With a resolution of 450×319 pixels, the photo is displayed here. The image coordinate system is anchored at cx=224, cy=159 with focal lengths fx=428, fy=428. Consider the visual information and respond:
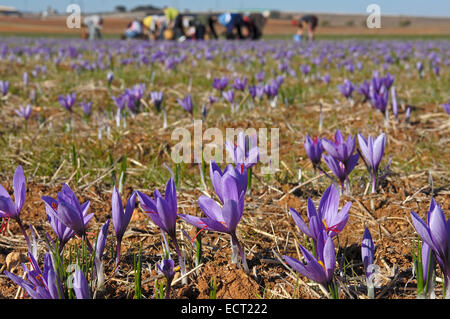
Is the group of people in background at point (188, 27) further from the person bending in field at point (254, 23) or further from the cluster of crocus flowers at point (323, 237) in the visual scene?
the cluster of crocus flowers at point (323, 237)

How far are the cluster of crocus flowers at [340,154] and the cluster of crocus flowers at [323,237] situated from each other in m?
0.68

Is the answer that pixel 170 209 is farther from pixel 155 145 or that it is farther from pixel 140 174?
pixel 155 145

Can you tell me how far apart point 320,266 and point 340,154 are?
0.98m

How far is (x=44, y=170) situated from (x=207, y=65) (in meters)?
7.35

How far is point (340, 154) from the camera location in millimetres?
→ 2109

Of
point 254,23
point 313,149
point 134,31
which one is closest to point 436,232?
point 313,149

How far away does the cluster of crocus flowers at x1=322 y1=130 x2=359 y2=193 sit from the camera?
2.08 m

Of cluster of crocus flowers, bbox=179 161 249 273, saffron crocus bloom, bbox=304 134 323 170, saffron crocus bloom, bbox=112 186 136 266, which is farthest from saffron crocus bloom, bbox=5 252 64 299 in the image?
saffron crocus bloom, bbox=304 134 323 170

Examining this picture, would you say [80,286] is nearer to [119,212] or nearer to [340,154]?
[119,212]

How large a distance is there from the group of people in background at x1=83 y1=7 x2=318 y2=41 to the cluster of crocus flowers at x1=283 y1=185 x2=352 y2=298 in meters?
24.3

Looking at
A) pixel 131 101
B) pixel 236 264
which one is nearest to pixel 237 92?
pixel 131 101

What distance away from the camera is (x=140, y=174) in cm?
308

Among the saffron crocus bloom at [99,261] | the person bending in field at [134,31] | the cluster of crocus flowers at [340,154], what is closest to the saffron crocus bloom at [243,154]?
the cluster of crocus flowers at [340,154]
